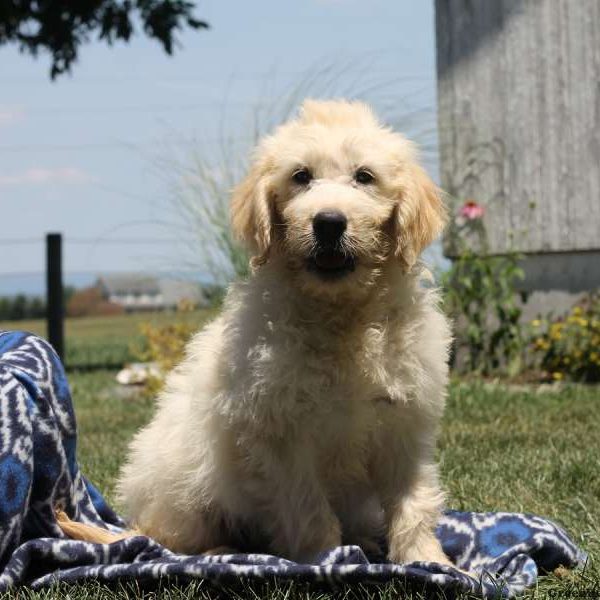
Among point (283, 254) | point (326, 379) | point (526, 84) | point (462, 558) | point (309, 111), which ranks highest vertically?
point (526, 84)

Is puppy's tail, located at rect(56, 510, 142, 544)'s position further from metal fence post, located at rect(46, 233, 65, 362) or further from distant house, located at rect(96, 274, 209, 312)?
metal fence post, located at rect(46, 233, 65, 362)

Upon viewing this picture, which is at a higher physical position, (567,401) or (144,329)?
(144,329)

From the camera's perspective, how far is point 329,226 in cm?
314

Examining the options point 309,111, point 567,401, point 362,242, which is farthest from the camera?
point 567,401

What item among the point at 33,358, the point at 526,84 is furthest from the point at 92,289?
the point at 33,358

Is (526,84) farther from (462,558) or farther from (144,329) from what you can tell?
(462,558)

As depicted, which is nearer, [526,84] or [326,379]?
[326,379]

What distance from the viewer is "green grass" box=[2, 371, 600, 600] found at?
10.0ft

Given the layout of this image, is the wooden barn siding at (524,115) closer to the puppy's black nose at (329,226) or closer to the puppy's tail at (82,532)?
the puppy's black nose at (329,226)

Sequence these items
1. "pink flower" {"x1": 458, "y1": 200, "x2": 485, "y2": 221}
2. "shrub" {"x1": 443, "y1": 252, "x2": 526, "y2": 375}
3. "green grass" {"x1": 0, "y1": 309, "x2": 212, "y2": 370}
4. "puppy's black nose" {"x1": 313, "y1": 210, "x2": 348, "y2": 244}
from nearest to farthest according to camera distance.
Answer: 1. "puppy's black nose" {"x1": 313, "y1": 210, "x2": 348, "y2": 244}
2. "shrub" {"x1": 443, "y1": 252, "x2": 526, "y2": 375}
3. "pink flower" {"x1": 458, "y1": 200, "x2": 485, "y2": 221}
4. "green grass" {"x1": 0, "y1": 309, "x2": 212, "y2": 370}

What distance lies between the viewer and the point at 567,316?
8.77 m

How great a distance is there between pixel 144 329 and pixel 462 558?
18.9 ft

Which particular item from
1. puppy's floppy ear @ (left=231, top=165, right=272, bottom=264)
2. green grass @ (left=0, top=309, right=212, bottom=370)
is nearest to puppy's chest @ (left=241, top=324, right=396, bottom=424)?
puppy's floppy ear @ (left=231, top=165, right=272, bottom=264)

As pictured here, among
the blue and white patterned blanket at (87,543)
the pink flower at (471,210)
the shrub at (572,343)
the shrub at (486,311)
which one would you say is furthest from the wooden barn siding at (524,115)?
the blue and white patterned blanket at (87,543)
